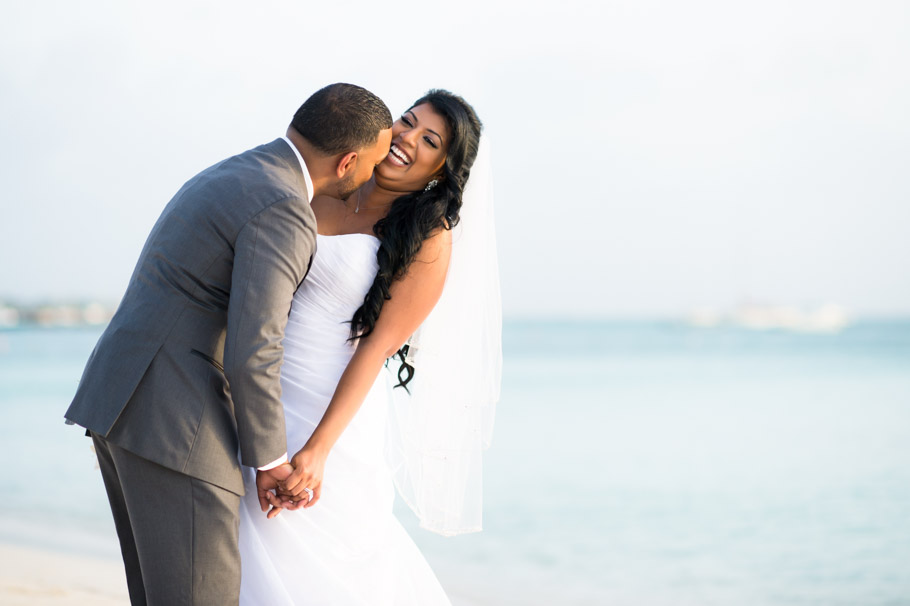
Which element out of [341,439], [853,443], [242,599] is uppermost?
[341,439]

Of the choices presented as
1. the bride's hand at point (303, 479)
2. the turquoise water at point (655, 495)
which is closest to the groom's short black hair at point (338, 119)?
the bride's hand at point (303, 479)

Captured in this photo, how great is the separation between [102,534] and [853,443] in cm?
920

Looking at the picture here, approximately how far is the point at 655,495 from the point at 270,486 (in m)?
6.95

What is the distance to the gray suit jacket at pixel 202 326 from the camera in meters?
2.16

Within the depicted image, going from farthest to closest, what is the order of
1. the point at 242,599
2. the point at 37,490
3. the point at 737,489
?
the point at 737,489 → the point at 37,490 → the point at 242,599

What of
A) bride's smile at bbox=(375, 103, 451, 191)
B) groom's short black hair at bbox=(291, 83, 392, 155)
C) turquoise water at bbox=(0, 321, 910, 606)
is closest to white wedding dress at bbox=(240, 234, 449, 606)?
bride's smile at bbox=(375, 103, 451, 191)

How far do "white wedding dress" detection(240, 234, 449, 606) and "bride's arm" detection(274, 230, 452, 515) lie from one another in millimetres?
91

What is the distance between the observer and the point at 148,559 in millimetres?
2236

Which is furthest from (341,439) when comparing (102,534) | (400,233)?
(102,534)

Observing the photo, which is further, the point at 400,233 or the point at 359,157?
the point at 400,233

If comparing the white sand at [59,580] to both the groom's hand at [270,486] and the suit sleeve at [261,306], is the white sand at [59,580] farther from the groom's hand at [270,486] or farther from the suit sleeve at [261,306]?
the suit sleeve at [261,306]

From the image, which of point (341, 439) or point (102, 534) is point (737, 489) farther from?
point (341, 439)

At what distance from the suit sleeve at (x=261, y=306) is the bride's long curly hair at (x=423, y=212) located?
0.55 m

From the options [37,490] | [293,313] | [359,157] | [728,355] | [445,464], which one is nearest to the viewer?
[359,157]
